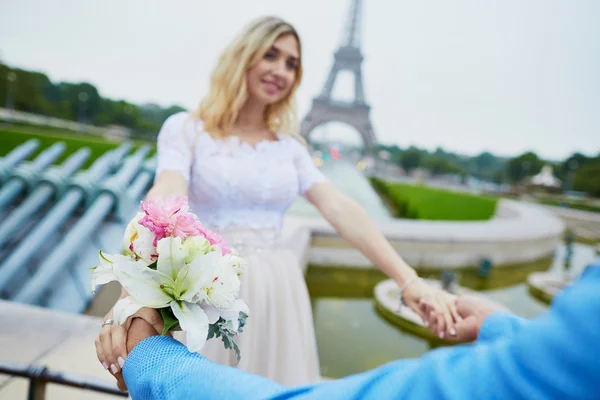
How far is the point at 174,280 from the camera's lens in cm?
77

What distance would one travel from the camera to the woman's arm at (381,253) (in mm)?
1330

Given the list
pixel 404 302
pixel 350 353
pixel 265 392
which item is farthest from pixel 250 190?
pixel 350 353

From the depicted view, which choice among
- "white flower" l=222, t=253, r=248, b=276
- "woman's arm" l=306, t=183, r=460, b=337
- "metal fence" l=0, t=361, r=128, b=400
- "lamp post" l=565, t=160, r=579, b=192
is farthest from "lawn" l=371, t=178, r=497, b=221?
"lamp post" l=565, t=160, r=579, b=192

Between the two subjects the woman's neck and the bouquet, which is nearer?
the bouquet

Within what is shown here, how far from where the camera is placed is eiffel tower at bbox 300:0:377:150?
31.4 m

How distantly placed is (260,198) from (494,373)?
4.08 feet

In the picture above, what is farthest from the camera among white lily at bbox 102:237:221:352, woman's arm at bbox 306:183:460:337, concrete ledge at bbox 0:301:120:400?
concrete ledge at bbox 0:301:120:400

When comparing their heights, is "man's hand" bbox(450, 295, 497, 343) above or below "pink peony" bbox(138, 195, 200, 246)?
below

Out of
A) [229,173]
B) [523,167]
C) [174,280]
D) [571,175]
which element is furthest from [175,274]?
[523,167]

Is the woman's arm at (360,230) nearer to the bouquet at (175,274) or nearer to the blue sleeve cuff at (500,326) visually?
the blue sleeve cuff at (500,326)

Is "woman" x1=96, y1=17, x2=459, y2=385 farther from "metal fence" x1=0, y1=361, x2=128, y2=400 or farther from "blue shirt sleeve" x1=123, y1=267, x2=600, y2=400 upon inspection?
"blue shirt sleeve" x1=123, y1=267, x2=600, y2=400

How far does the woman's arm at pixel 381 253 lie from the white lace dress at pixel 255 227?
173mm

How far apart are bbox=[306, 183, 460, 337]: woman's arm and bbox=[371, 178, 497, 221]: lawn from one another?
1160 cm

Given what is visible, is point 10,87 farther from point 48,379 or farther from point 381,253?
point 381,253
